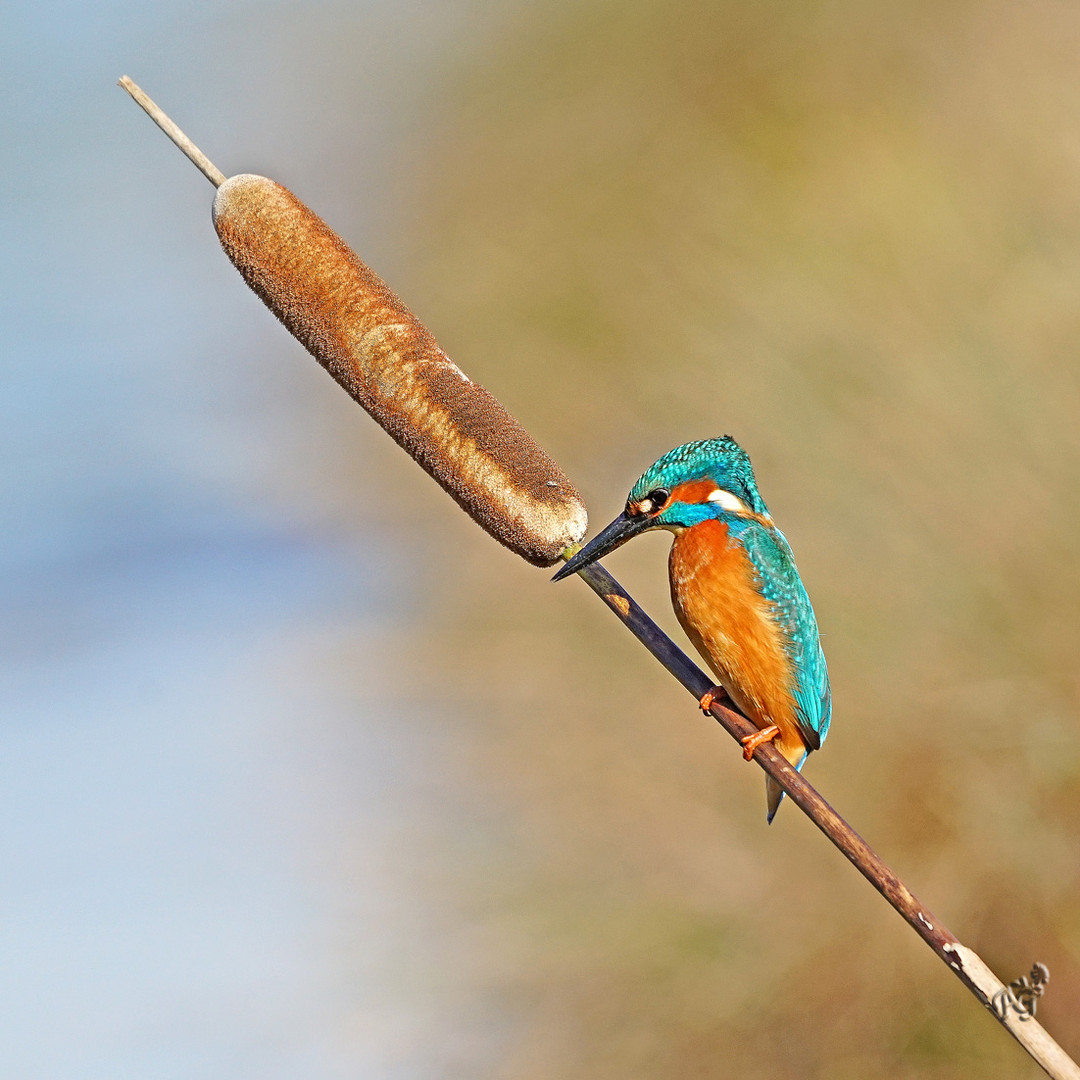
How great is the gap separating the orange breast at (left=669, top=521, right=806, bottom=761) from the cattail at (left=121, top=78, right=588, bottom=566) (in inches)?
18.1

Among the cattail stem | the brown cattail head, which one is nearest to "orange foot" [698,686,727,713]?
the cattail stem

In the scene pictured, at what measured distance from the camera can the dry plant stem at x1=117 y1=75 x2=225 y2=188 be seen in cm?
108

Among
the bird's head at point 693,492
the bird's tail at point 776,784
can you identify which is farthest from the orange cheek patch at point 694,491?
the bird's tail at point 776,784

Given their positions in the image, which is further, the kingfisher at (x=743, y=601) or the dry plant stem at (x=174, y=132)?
the kingfisher at (x=743, y=601)

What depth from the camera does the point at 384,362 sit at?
1.10 m

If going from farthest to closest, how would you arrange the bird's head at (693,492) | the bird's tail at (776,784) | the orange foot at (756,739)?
1. the bird's tail at (776,784)
2. the bird's head at (693,492)
3. the orange foot at (756,739)

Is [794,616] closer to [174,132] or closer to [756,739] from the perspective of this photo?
[756,739]

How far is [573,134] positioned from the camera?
127 inches

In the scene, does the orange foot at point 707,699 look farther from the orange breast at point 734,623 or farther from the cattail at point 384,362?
the cattail at point 384,362

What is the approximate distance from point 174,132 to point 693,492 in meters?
0.81

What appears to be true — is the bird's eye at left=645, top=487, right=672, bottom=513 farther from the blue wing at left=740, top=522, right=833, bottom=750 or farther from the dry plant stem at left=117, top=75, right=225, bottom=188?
the dry plant stem at left=117, top=75, right=225, bottom=188

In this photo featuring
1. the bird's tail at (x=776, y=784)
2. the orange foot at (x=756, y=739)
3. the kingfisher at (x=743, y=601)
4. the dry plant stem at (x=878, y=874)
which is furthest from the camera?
the bird's tail at (x=776, y=784)

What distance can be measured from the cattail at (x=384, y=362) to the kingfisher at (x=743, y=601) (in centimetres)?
44

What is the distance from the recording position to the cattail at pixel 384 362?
1055mm
